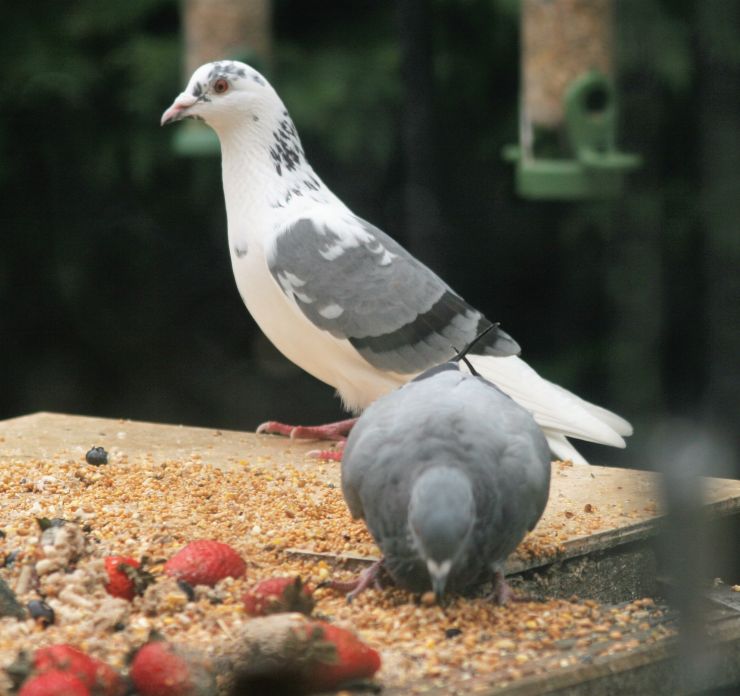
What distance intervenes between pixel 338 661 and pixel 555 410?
1.88 metres

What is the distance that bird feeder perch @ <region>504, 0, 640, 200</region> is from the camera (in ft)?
13.9

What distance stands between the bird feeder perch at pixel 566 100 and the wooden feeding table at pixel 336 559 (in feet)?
3.66

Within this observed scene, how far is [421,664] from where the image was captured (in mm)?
2170

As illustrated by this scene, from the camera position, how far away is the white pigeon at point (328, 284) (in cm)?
367

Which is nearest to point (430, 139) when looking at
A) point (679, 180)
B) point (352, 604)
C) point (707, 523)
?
point (352, 604)

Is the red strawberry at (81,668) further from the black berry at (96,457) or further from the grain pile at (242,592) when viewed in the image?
the black berry at (96,457)

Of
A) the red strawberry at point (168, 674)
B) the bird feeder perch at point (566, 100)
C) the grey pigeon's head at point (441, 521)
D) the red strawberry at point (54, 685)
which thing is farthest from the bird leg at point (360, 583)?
the bird feeder perch at point (566, 100)

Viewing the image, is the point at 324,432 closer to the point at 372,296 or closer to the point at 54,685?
the point at 372,296

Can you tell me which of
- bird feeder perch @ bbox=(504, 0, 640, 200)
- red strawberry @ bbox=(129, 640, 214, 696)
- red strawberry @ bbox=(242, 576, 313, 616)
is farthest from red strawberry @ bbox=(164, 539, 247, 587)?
bird feeder perch @ bbox=(504, 0, 640, 200)

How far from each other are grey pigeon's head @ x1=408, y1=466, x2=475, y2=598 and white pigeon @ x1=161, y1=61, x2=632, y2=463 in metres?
1.51

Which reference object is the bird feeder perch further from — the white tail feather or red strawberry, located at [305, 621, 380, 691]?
red strawberry, located at [305, 621, 380, 691]

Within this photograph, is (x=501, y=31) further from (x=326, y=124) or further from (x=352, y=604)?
(x=352, y=604)

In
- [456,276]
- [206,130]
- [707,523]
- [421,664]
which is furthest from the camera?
[456,276]

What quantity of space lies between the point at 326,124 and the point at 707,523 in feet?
14.3
